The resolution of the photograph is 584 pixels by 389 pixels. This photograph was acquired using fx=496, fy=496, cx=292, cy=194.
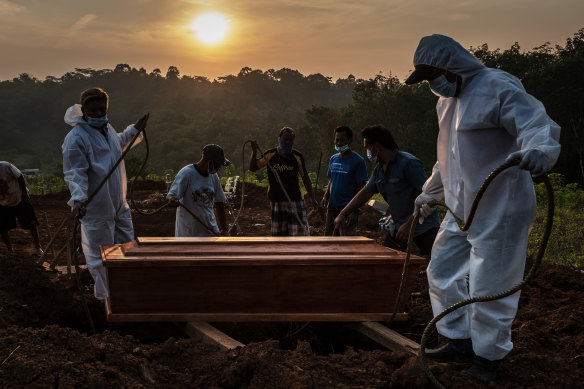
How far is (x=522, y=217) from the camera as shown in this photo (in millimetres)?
2406

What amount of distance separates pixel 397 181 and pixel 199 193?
192 centimetres

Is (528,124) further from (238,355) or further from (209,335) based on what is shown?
(209,335)

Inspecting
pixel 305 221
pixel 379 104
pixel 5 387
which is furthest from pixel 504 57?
pixel 5 387

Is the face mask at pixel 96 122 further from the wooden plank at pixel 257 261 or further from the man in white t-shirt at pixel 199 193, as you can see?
the wooden plank at pixel 257 261

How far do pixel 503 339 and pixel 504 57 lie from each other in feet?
92.2

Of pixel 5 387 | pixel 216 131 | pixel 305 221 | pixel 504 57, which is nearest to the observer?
pixel 5 387

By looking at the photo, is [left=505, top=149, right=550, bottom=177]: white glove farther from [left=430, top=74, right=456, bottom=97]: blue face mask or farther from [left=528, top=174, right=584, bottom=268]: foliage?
[left=528, top=174, right=584, bottom=268]: foliage

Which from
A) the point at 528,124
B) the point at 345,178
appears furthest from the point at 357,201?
the point at 528,124

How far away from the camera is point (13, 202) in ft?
21.4

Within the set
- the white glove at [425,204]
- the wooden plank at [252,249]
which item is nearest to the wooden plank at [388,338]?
the wooden plank at [252,249]

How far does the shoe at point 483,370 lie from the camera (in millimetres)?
2471

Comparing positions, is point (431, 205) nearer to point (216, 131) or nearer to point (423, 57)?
point (423, 57)

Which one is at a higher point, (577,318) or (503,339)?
(503,339)

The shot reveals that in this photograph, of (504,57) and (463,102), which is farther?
Answer: (504,57)
